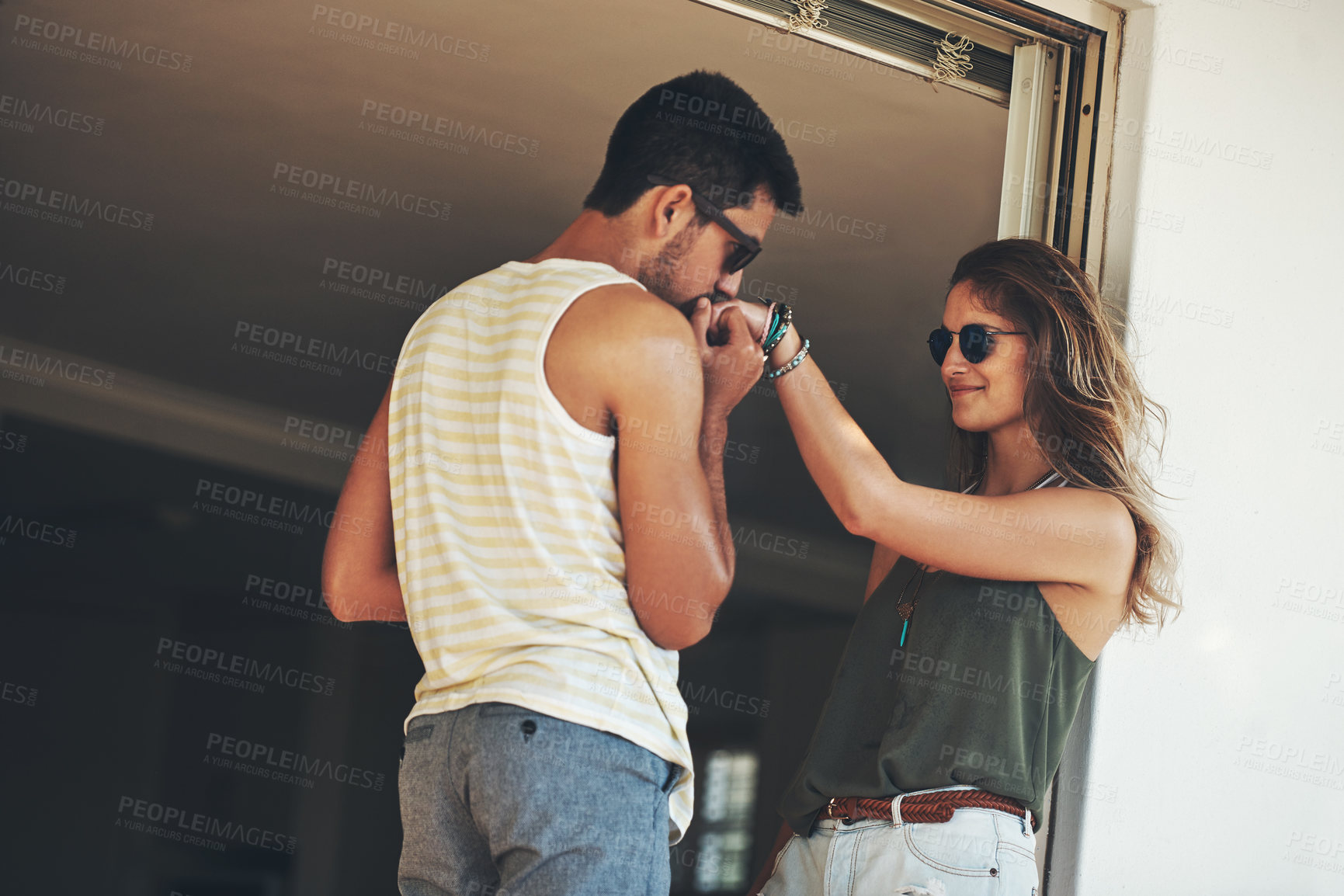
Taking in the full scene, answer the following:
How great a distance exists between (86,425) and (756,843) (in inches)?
117

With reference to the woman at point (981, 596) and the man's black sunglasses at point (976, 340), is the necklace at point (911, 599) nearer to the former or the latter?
the woman at point (981, 596)

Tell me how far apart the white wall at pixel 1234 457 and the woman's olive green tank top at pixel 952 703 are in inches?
21.3

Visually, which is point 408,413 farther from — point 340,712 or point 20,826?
point 340,712

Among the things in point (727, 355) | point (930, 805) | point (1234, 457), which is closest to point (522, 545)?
point (727, 355)

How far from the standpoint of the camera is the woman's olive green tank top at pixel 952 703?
5.42 feet

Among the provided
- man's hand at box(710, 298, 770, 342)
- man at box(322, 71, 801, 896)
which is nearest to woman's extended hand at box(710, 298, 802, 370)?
man's hand at box(710, 298, 770, 342)

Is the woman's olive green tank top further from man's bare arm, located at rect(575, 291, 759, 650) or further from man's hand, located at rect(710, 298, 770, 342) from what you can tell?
man's hand, located at rect(710, 298, 770, 342)

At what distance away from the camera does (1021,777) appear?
1658mm

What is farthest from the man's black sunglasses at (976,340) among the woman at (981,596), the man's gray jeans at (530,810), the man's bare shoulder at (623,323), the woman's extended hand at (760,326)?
the man's gray jeans at (530,810)

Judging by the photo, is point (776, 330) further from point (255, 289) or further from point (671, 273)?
point (255, 289)

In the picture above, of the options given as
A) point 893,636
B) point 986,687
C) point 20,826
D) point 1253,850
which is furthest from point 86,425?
point 1253,850

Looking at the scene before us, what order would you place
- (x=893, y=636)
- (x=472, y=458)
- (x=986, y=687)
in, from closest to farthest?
1. (x=472, y=458)
2. (x=986, y=687)
3. (x=893, y=636)

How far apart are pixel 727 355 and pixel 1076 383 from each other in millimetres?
664

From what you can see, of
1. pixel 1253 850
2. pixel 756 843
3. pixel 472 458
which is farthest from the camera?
pixel 756 843
